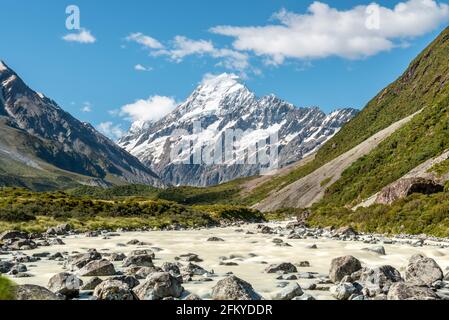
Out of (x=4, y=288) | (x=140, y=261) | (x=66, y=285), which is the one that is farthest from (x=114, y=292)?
(x=140, y=261)

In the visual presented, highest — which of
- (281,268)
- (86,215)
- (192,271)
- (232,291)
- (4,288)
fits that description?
(4,288)

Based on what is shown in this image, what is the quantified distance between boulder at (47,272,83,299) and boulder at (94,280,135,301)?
3.18 ft

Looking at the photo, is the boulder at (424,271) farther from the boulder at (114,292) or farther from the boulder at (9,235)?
the boulder at (9,235)

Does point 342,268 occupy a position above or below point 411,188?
below

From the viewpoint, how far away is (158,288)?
1404 cm

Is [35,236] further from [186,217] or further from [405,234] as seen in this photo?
[186,217]

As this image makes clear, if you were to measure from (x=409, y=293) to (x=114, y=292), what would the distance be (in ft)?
27.0

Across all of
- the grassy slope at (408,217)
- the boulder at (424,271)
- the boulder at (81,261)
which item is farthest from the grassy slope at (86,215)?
the boulder at (424,271)

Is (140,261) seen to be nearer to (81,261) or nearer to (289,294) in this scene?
(81,261)

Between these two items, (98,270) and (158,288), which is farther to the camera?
(98,270)

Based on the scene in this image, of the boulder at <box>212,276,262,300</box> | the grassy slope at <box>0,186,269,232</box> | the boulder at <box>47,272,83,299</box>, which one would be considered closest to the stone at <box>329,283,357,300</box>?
the boulder at <box>212,276,262,300</box>

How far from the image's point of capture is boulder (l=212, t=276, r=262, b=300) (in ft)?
43.7

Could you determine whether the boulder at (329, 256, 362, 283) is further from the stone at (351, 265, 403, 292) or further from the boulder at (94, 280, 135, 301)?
the boulder at (94, 280, 135, 301)
